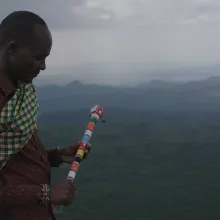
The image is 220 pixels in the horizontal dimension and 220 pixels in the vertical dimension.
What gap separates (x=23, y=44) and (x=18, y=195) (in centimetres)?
44

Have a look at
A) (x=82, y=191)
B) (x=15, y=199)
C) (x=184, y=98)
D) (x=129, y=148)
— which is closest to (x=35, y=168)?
(x=15, y=199)

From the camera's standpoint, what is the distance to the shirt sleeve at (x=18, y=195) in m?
1.18

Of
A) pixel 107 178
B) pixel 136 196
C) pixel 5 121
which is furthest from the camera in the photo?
pixel 107 178

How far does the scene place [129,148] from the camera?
27969mm

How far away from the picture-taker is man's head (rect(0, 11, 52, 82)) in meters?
1.24

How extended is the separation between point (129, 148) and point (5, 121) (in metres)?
27.0

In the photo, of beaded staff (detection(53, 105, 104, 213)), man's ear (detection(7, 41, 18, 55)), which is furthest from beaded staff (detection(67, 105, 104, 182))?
man's ear (detection(7, 41, 18, 55))

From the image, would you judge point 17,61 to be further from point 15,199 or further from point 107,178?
point 107,178

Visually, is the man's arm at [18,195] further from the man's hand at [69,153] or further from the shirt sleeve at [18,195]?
the man's hand at [69,153]

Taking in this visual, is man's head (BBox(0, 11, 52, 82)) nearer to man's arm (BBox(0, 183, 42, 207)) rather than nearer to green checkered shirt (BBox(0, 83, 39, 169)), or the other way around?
green checkered shirt (BBox(0, 83, 39, 169))

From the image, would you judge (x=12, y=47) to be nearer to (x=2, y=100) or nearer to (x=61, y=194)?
(x=2, y=100)

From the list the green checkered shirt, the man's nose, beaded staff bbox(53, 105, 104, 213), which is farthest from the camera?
beaded staff bbox(53, 105, 104, 213)

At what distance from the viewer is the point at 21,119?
1.19 meters

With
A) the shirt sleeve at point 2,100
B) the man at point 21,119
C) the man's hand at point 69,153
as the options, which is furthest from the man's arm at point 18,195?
the man's hand at point 69,153
